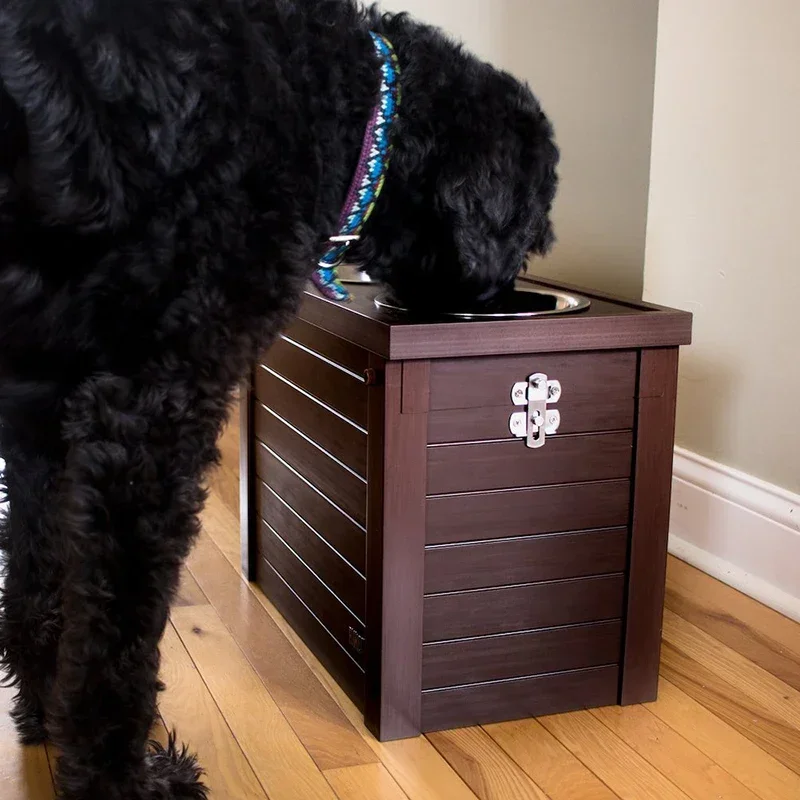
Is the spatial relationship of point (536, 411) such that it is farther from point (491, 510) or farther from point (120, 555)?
point (120, 555)

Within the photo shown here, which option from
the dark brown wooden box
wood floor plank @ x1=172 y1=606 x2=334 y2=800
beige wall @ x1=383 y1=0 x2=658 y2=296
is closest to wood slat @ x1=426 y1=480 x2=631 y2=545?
the dark brown wooden box

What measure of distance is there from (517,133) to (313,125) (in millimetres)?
284

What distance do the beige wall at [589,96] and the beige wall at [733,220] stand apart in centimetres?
22

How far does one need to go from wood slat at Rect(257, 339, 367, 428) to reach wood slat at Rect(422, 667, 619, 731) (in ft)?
1.30

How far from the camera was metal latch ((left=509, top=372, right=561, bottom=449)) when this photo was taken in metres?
1.34

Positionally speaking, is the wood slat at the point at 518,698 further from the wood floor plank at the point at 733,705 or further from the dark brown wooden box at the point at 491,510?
the wood floor plank at the point at 733,705

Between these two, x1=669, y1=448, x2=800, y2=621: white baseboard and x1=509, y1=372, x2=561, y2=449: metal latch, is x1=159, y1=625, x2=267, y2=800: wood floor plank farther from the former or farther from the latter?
x1=669, y1=448, x2=800, y2=621: white baseboard

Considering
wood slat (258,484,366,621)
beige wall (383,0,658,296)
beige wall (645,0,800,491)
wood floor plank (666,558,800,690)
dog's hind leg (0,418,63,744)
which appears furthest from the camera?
beige wall (383,0,658,296)

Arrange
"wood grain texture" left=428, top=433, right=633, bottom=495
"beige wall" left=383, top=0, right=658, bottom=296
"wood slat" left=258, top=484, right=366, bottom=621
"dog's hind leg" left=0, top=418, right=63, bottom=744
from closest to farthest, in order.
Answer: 1. "dog's hind leg" left=0, top=418, right=63, bottom=744
2. "wood grain texture" left=428, top=433, right=633, bottom=495
3. "wood slat" left=258, top=484, right=366, bottom=621
4. "beige wall" left=383, top=0, right=658, bottom=296

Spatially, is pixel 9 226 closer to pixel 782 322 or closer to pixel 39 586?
pixel 39 586

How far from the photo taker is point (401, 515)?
1.32 meters

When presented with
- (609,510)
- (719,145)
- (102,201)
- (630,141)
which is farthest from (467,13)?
(102,201)

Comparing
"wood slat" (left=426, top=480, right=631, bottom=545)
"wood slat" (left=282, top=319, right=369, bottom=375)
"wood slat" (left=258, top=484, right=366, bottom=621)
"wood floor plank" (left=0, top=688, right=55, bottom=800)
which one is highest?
"wood slat" (left=282, top=319, right=369, bottom=375)

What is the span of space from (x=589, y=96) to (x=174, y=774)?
5.53 ft
